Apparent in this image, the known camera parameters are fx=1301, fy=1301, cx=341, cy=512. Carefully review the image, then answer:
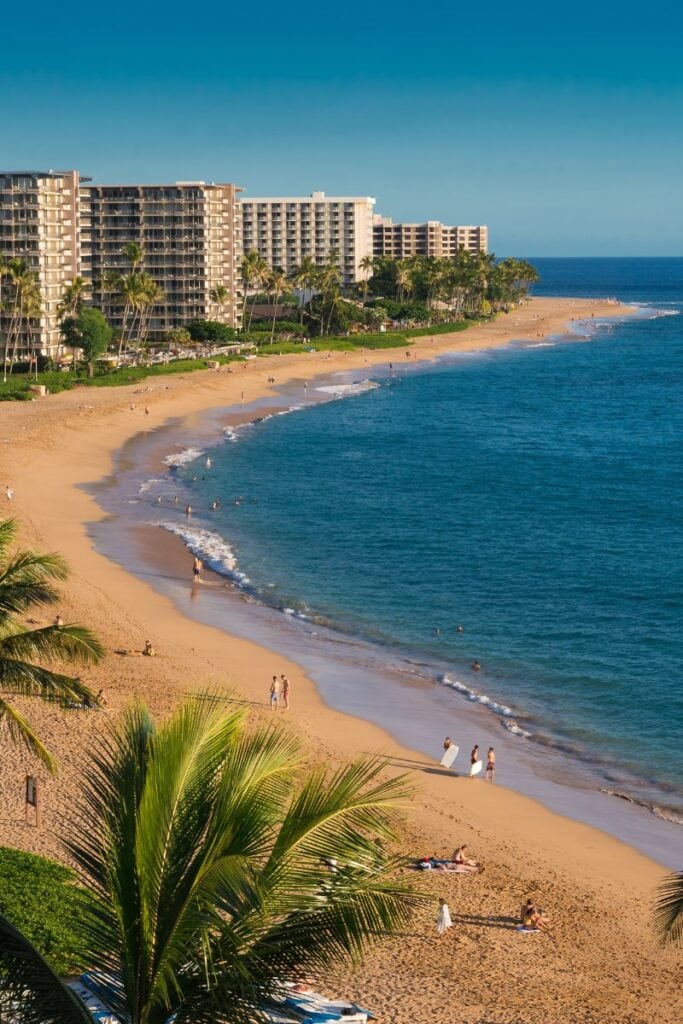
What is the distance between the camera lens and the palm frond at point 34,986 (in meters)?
8.63

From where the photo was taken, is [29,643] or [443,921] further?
[443,921]

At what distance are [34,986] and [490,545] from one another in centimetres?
5270

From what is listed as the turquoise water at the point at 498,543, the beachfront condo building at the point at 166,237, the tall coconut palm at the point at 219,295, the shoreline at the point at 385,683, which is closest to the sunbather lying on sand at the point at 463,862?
the shoreline at the point at 385,683

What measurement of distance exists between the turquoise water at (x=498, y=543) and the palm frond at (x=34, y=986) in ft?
82.8

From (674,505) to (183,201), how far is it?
8860cm

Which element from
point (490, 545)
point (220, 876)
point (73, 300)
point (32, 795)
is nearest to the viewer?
point (220, 876)

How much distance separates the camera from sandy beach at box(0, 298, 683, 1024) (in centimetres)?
2036

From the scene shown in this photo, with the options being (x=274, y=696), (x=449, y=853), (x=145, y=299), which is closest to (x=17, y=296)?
(x=145, y=299)

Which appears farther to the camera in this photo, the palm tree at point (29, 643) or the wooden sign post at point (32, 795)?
the wooden sign post at point (32, 795)

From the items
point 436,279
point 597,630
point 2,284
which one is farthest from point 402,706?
point 436,279

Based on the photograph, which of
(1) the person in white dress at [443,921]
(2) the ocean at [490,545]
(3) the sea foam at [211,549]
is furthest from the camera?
(3) the sea foam at [211,549]

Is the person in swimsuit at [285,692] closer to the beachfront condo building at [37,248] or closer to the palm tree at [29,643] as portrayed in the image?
the palm tree at [29,643]

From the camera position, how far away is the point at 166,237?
478 ft

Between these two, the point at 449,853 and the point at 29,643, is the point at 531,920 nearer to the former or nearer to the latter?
the point at 449,853
